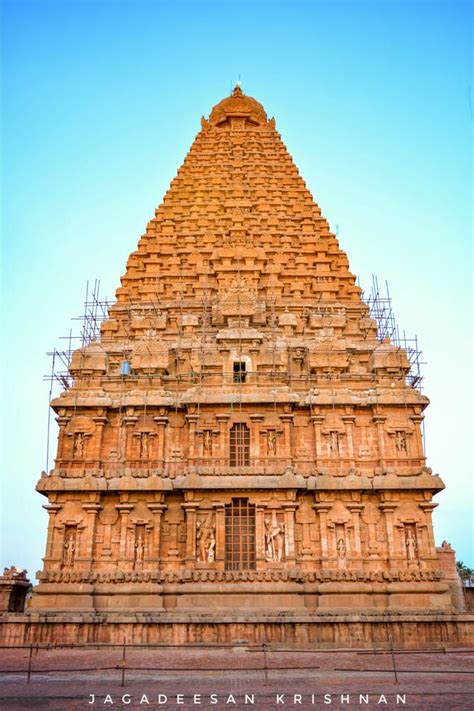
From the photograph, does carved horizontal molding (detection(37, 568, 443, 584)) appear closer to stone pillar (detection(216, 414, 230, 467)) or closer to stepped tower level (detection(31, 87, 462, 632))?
stepped tower level (detection(31, 87, 462, 632))

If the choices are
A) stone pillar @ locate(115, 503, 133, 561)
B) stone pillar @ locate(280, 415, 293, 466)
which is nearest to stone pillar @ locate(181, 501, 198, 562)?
stone pillar @ locate(115, 503, 133, 561)

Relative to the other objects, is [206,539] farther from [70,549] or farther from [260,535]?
[70,549]

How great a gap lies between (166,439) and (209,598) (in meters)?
7.88

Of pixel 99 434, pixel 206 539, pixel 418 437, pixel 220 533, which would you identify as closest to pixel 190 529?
pixel 206 539

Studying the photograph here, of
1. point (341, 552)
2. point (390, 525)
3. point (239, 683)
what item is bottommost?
point (239, 683)

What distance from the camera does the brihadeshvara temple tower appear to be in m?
27.3

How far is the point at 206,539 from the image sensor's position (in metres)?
29.0

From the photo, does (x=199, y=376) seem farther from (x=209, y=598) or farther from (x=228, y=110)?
(x=228, y=110)

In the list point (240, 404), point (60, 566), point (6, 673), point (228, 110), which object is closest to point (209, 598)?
point (60, 566)

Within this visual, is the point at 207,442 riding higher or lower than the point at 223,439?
lower

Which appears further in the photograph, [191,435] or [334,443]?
[334,443]

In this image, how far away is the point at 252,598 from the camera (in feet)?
91.1

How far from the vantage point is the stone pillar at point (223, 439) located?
31.0 m

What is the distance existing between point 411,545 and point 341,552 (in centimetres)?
328
